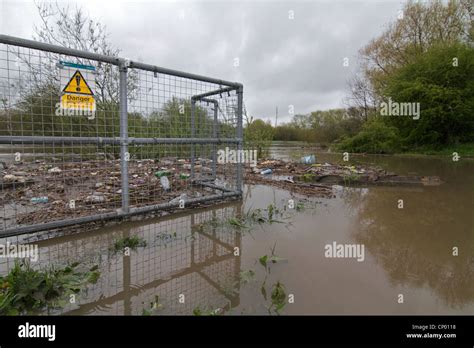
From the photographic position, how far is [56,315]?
1.36 meters

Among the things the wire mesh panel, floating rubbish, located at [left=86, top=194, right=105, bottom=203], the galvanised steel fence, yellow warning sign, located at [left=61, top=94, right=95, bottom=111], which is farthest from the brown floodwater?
yellow warning sign, located at [left=61, top=94, right=95, bottom=111]

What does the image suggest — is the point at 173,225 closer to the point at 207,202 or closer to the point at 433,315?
the point at 207,202

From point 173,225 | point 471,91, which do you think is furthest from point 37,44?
point 471,91

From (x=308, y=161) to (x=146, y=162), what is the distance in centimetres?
594

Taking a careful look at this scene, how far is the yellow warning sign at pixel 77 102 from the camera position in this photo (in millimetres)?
2465

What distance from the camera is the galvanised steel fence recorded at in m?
2.48

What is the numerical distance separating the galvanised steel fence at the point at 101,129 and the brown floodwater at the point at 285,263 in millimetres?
632

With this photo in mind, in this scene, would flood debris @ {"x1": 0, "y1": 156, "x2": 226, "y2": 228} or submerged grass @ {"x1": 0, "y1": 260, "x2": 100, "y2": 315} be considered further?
flood debris @ {"x1": 0, "y1": 156, "x2": 226, "y2": 228}

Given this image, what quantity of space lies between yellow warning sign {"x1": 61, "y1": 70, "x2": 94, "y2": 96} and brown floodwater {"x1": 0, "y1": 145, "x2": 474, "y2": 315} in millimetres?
1419
